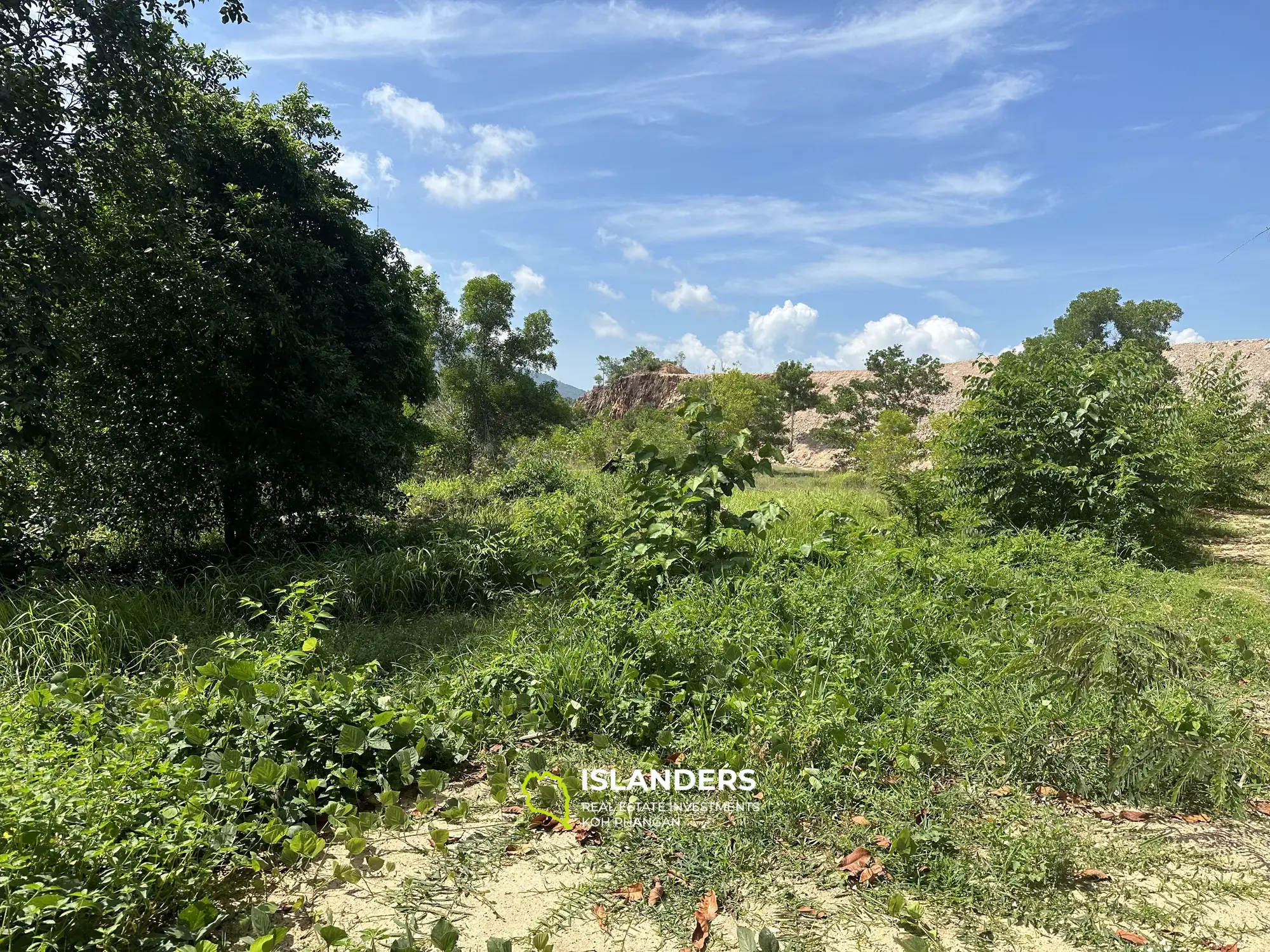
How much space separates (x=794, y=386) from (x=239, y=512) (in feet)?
72.6

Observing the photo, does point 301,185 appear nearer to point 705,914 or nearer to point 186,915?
point 186,915

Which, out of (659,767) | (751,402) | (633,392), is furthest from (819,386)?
(659,767)

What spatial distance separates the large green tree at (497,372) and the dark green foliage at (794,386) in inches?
334

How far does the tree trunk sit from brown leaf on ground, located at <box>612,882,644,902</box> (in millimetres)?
5682

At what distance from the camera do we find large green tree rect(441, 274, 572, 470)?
22062mm

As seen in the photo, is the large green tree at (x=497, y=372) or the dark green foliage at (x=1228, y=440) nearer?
the dark green foliage at (x=1228, y=440)

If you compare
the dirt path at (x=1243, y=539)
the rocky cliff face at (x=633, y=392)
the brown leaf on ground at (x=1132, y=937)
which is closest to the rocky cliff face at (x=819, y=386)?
the rocky cliff face at (x=633, y=392)

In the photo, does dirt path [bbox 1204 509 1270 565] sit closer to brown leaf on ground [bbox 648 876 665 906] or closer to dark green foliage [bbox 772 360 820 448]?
brown leaf on ground [bbox 648 876 665 906]

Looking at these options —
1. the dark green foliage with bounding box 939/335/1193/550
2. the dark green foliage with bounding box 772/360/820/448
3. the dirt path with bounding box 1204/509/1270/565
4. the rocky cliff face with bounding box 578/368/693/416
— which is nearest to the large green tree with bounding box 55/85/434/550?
the dark green foliage with bounding box 939/335/1193/550

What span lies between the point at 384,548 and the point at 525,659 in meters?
3.45

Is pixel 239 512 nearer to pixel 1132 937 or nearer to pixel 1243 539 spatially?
pixel 1132 937

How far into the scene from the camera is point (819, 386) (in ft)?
89.6

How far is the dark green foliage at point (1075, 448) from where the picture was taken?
21.0 feet

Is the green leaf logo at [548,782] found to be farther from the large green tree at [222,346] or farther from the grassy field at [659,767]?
the large green tree at [222,346]
